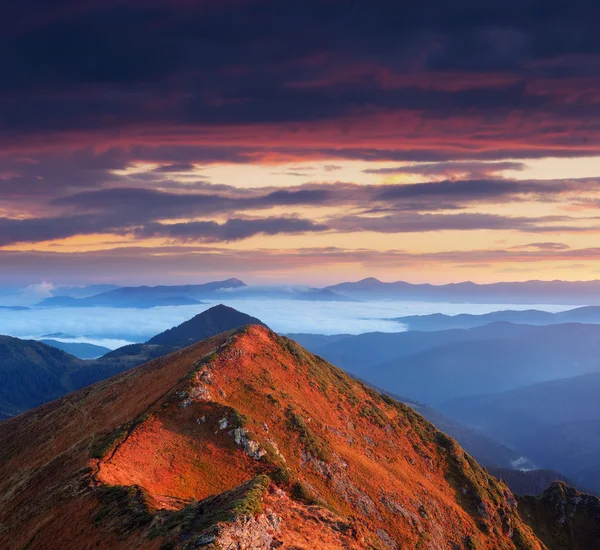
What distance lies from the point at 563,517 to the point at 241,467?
13057 centimetres

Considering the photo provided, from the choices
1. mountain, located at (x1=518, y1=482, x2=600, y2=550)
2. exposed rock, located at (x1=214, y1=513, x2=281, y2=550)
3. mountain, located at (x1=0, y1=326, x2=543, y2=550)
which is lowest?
mountain, located at (x1=518, y1=482, x2=600, y2=550)

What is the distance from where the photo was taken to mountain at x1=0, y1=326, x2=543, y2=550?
150ft

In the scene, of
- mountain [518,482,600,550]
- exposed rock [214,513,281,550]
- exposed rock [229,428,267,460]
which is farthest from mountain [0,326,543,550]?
mountain [518,482,600,550]

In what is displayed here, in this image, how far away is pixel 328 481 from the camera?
281 ft

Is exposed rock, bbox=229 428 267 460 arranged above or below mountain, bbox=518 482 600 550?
above

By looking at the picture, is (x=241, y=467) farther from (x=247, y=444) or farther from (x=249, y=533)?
(x=249, y=533)

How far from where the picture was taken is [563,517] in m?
157

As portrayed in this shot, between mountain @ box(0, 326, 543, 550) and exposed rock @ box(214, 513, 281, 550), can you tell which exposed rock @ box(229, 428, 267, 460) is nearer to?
mountain @ box(0, 326, 543, 550)

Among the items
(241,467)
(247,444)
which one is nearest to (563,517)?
(247,444)

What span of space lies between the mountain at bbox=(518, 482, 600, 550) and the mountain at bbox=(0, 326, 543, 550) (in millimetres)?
24556

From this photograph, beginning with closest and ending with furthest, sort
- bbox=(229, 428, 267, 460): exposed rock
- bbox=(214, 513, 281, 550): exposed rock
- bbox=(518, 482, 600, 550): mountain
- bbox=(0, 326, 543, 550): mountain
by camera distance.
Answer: bbox=(214, 513, 281, 550): exposed rock < bbox=(0, 326, 543, 550): mountain < bbox=(229, 428, 267, 460): exposed rock < bbox=(518, 482, 600, 550): mountain

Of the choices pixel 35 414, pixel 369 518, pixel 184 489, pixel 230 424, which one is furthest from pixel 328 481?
pixel 35 414

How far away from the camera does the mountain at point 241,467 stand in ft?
150

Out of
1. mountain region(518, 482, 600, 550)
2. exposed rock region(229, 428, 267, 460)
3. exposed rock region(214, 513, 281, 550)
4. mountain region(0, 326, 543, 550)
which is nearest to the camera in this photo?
exposed rock region(214, 513, 281, 550)
